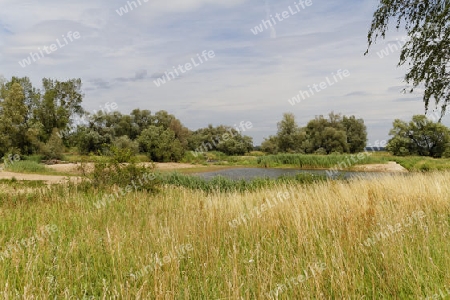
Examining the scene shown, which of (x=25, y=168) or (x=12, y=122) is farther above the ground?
(x=12, y=122)

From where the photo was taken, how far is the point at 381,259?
134 inches

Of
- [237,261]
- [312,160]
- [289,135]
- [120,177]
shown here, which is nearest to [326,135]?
[289,135]

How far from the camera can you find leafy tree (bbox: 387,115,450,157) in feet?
147

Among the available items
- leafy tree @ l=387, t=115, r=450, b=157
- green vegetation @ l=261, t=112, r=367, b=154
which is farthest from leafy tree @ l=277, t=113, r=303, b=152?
leafy tree @ l=387, t=115, r=450, b=157

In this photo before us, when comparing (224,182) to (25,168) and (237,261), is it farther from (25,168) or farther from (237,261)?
(25,168)

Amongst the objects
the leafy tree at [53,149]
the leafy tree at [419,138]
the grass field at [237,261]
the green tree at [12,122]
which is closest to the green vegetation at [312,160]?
the leafy tree at [419,138]

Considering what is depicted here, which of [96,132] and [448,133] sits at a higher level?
[96,132]

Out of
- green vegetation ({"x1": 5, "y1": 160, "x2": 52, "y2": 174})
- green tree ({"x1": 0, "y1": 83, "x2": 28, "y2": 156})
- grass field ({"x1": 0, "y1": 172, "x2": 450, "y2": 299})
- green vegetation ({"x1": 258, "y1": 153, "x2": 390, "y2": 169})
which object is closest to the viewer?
grass field ({"x1": 0, "y1": 172, "x2": 450, "y2": 299})

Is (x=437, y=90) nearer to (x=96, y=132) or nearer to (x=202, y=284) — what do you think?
(x=202, y=284)

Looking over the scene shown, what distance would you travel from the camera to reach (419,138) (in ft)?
153

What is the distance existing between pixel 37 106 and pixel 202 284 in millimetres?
44326

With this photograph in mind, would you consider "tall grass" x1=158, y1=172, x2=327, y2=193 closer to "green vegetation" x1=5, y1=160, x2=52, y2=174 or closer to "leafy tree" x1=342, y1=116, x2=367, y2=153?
"green vegetation" x1=5, y1=160, x2=52, y2=174

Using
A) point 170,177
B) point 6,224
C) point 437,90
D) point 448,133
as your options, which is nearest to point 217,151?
point 448,133

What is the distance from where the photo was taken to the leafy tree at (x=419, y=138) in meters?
44.8
